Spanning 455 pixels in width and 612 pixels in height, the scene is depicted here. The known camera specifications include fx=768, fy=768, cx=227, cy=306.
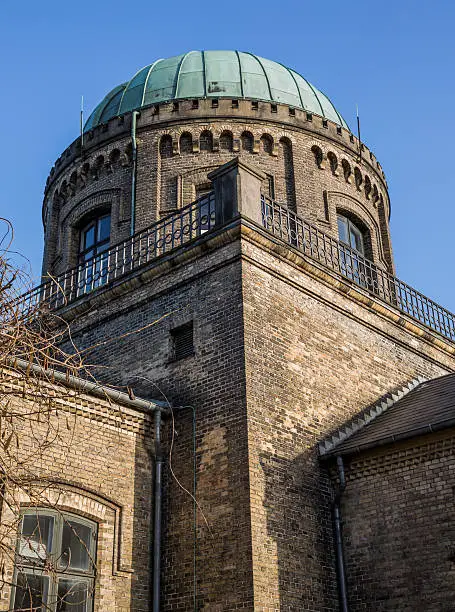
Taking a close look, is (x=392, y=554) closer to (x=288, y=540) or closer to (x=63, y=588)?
(x=288, y=540)

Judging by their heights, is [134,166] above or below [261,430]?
above

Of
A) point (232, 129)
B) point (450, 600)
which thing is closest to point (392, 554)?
point (450, 600)

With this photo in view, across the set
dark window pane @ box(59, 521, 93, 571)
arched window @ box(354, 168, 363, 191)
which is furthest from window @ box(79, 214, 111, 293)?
dark window pane @ box(59, 521, 93, 571)

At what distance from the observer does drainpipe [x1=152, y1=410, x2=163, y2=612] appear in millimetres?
10916

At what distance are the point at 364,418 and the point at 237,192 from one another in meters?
4.48

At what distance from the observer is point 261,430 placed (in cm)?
1130

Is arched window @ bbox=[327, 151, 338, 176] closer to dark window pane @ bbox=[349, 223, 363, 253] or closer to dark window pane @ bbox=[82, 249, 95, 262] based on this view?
dark window pane @ bbox=[349, 223, 363, 253]

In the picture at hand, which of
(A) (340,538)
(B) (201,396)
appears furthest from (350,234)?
(A) (340,538)

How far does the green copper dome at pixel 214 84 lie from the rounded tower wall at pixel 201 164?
0.70m

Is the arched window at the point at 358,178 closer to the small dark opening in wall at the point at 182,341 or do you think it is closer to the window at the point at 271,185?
the window at the point at 271,185

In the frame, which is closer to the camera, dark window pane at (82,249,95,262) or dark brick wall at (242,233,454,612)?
dark brick wall at (242,233,454,612)

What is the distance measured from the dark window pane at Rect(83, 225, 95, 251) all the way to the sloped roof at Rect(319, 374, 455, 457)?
28.4 ft

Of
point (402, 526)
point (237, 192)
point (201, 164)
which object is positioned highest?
point (201, 164)

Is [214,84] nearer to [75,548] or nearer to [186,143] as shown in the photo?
[186,143]
